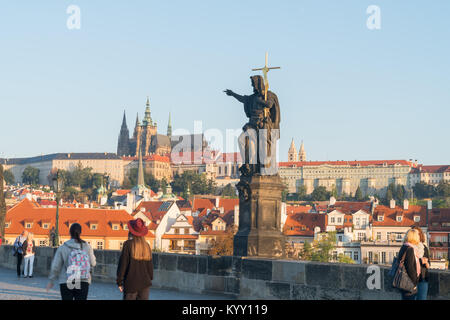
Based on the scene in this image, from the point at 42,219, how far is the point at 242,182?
54503 mm

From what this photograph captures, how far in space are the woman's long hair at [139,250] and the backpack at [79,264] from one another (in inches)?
26.0

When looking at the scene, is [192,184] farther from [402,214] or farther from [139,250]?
[139,250]

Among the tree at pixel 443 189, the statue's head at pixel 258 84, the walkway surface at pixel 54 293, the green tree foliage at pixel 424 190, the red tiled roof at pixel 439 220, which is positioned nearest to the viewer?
the walkway surface at pixel 54 293

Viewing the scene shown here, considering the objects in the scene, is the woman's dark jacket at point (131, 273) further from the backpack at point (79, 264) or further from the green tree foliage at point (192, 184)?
the green tree foliage at point (192, 184)

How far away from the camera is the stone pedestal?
36.1 ft

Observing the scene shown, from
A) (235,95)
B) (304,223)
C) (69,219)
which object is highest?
(235,95)

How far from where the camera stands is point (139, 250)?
23.4 ft

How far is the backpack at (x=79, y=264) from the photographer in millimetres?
7359

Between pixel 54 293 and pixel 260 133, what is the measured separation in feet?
13.7

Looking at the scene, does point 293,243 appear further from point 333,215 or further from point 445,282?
point 445,282

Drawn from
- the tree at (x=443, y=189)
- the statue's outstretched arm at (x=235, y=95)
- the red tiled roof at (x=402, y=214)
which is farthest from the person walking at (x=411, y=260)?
the tree at (x=443, y=189)

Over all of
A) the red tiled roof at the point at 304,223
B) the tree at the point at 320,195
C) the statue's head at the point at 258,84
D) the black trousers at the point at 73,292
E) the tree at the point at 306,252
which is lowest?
the tree at the point at 306,252

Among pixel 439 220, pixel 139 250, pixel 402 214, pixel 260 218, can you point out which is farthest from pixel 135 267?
pixel 402 214
